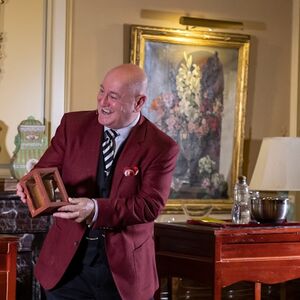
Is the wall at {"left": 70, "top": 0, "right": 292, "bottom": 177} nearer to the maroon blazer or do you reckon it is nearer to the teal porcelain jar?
the teal porcelain jar

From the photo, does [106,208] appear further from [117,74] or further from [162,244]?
[162,244]

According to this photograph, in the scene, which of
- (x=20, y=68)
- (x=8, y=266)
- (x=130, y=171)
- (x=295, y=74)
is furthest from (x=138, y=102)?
(x=295, y=74)

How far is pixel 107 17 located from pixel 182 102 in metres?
0.82

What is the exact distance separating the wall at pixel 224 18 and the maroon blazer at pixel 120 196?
2134 mm

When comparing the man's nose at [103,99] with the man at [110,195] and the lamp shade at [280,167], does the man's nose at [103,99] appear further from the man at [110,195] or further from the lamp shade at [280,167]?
the lamp shade at [280,167]

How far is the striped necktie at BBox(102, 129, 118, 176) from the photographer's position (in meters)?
2.65

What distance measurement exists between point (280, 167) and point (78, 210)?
2.61 meters

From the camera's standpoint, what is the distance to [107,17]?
193 inches

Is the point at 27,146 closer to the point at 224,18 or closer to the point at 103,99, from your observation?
the point at 224,18

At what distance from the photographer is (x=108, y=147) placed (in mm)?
2689

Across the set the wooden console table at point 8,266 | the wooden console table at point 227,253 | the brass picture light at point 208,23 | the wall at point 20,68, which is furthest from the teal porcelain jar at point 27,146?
the wooden console table at point 8,266

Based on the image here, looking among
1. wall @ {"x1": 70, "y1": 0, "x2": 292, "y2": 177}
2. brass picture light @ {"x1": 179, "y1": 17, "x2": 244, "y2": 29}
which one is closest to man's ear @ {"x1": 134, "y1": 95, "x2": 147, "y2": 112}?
wall @ {"x1": 70, "y1": 0, "x2": 292, "y2": 177}

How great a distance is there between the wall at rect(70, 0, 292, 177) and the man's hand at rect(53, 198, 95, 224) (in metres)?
2.43

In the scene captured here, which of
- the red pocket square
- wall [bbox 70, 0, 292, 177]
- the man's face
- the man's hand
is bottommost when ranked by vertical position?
the man's hand
